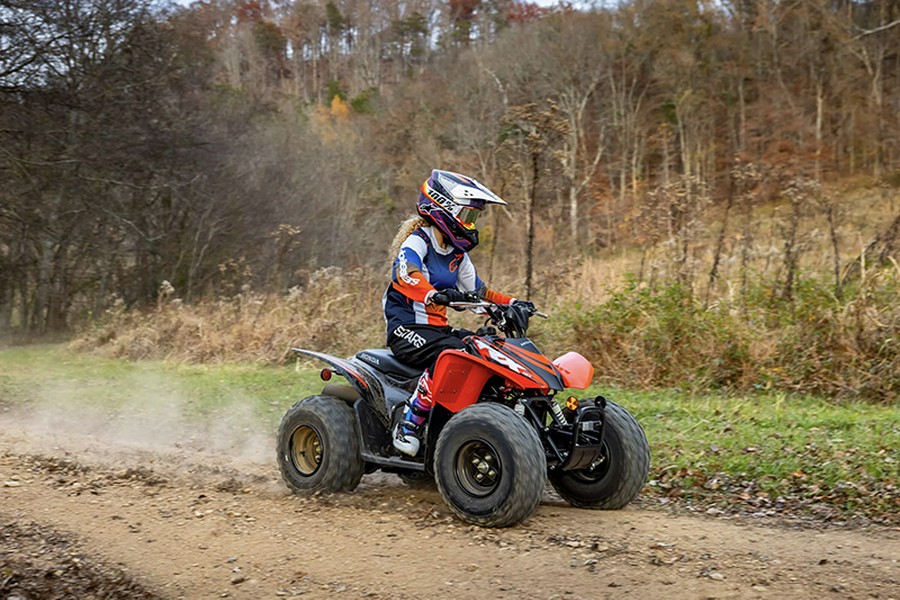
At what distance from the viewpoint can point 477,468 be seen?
658 centimetres

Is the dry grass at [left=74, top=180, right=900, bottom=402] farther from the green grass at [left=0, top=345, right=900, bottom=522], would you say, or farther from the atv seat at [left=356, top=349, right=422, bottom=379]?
the atv seat at [left=356, top=349, right=422, bottom=379]

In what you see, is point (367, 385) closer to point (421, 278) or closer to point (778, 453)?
point (421, 278)

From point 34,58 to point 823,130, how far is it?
3702cm

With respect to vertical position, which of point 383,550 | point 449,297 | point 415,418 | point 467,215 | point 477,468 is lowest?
point 383,550

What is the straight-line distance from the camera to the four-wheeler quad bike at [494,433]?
249 inches

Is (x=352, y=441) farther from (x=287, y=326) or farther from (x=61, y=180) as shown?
(x=61, y=180)

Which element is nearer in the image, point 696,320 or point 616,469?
point 616,469

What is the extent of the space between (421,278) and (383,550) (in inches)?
83.4

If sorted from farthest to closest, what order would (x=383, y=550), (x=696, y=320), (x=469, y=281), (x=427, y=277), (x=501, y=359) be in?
(x=696, y=320) → (x=469, y=281) → (x=427, y=277) → (x=501, y=359) → (x=383, y=550)

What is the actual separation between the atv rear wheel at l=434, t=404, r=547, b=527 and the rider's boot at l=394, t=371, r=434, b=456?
0.52 metres

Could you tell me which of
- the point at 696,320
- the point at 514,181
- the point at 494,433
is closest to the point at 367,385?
the point at 494,433

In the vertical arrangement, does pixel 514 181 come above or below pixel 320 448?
above

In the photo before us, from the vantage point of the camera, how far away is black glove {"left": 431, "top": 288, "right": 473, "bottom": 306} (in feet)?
21.9

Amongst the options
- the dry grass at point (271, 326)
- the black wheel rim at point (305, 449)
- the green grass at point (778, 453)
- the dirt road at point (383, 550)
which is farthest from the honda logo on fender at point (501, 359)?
the dry grass at point (271, 326)
